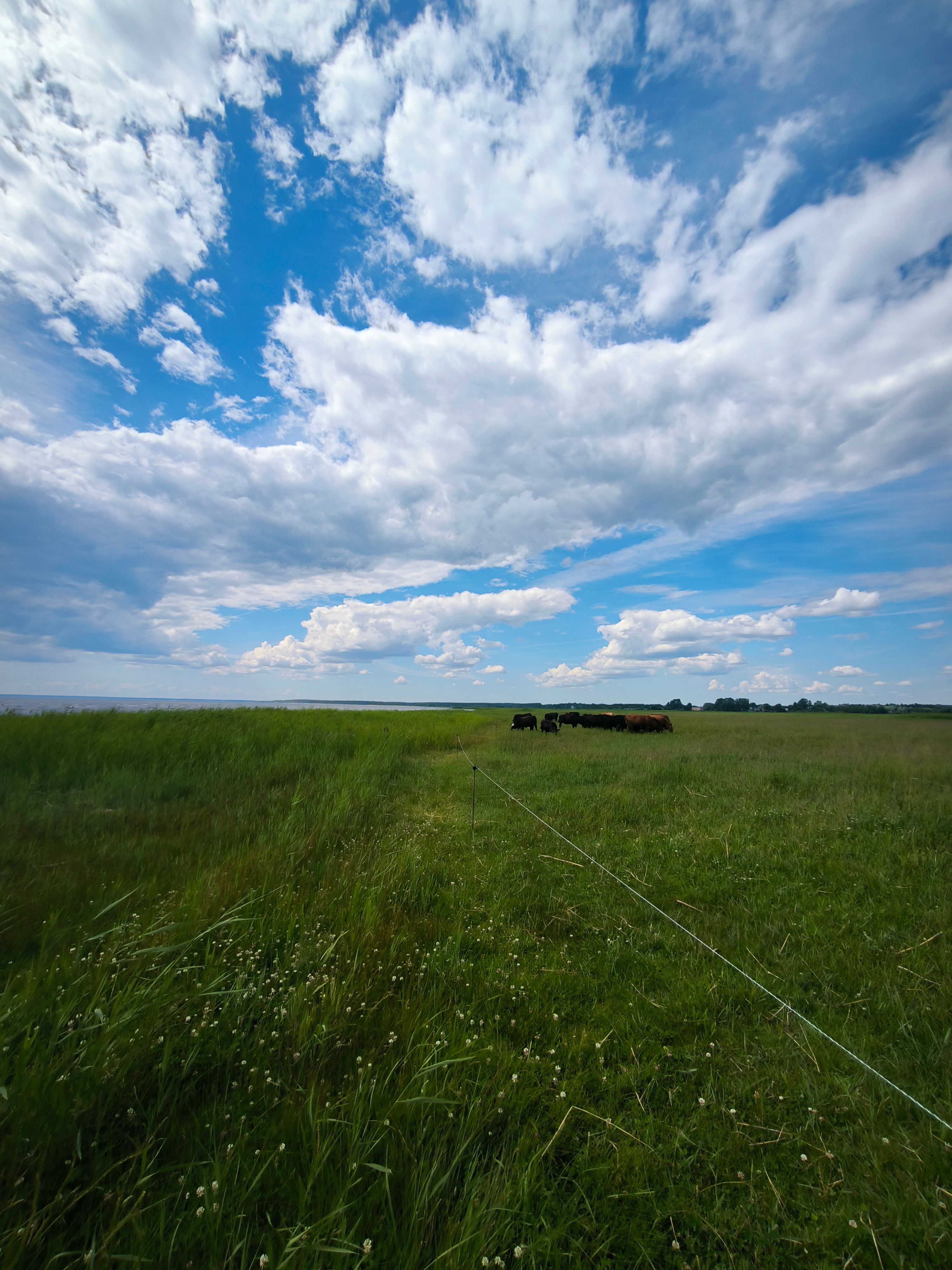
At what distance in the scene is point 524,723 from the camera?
30.3 meters

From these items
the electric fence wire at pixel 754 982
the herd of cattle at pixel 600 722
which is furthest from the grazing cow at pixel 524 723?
the electric fence wire at pixel 754 982

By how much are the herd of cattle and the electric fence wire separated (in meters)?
21.6

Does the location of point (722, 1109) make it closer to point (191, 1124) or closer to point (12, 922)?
point (191, 1124)

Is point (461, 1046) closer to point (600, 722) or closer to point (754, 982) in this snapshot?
point (754, 982)

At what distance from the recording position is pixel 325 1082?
99.7 inches

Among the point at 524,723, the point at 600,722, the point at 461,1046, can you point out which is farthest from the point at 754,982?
the point at 600,722

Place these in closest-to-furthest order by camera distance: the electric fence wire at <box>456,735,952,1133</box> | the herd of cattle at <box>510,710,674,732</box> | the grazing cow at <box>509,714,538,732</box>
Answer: the electric fence wire at <box>456,735,952,1133</box>
the herd of cattle at <box>510,710,674,732</box>
the grazing cow at <box>509,714,538,732</box>

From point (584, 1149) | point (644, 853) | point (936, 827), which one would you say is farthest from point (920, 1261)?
point (936, 827)

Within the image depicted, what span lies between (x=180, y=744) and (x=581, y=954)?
11.0 m

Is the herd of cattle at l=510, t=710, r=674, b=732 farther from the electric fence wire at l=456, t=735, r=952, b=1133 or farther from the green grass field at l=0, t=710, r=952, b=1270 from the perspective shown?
the green grass field at l=0, t=710, r=952, b=1270

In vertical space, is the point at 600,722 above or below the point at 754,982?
above

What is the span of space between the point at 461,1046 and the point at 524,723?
27657 millimetres

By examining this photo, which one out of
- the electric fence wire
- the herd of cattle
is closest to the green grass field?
the electric fence wire

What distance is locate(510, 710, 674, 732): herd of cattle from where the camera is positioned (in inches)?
1126
